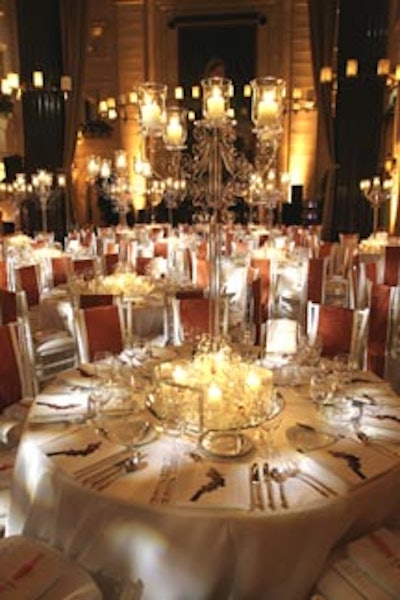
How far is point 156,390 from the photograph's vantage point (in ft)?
8.21

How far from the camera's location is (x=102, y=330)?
12.3ft

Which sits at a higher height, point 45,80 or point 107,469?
point 45,80

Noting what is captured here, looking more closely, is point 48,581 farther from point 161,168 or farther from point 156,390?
point 161,168

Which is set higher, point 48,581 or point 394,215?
point 394,215

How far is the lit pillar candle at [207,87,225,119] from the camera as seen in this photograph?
2.68 m

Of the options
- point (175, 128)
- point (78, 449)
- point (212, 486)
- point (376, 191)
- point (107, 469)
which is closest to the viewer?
point (212, 486)

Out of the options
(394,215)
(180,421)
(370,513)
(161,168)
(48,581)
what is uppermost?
(161,168)

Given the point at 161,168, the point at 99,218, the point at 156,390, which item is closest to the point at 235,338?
the point at 156,390

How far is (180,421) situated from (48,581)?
2.45ft

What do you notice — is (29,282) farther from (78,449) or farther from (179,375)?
(78,449)

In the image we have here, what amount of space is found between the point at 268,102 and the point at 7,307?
114 inches

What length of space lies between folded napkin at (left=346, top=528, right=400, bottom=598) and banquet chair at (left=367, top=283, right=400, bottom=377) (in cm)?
249

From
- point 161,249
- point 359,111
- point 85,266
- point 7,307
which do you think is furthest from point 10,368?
point 359,111

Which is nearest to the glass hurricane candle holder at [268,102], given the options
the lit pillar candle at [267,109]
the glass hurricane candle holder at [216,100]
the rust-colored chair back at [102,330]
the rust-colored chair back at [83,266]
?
the lit pillar candle at [267,109]
